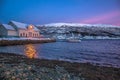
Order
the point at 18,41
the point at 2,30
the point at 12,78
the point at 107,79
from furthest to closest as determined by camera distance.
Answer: the point at 2,30, the point at 18,41, the point at 107,79, the point at 12,78

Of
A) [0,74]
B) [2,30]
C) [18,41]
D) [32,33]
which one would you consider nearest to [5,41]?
[18,41]

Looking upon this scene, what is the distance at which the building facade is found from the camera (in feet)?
201

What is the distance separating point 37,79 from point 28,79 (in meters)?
0.46

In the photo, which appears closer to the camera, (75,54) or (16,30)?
(75,54)

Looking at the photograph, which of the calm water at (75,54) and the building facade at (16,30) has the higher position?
the building facade at (16,30)

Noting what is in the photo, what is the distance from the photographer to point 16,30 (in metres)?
66.0

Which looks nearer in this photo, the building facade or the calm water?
the calm water

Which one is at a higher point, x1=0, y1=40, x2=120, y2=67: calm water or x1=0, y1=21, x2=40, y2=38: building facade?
x1=0, y1=21, x2=40, y2=38: building facade

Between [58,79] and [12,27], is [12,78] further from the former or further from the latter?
[12,27]

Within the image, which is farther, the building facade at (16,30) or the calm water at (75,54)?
the building facade at (16,30)

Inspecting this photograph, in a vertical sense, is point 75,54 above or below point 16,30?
below

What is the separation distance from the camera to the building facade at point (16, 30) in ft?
201

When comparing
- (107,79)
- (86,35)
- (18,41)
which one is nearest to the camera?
(107,79)

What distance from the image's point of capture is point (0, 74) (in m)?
9.35
